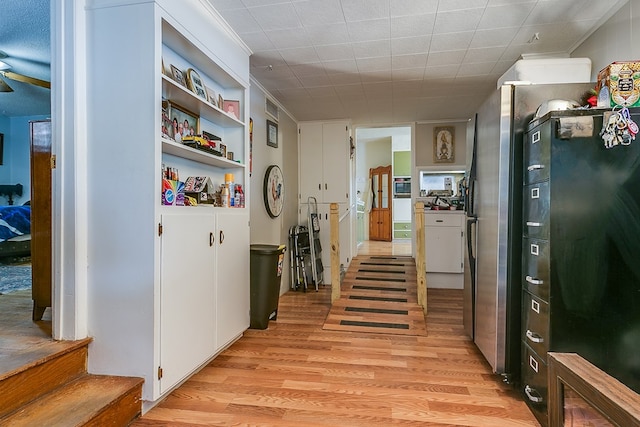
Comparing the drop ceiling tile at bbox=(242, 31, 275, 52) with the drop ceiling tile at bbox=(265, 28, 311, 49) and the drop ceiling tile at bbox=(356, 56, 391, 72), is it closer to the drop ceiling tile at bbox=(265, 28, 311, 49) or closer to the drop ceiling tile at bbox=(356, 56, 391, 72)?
the drop ceiling tile at bbox=(265, 28, 311, 49)

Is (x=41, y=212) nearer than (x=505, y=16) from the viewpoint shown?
Yes

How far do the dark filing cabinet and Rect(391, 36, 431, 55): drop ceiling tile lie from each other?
142 cm

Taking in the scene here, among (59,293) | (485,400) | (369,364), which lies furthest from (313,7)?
(485,400)

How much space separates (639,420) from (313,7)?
2483 millimetres

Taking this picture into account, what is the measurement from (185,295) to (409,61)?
269cm

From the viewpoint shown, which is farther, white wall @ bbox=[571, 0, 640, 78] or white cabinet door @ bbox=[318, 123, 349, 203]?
white cabinet door @ bbox=[318, 123, 349, 203]

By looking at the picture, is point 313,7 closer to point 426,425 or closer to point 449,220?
point 426,425

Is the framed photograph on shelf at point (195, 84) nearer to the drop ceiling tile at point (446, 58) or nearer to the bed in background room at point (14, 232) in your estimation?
the drop ceiling tile at point (446, 58)

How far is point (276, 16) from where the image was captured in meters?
2.34

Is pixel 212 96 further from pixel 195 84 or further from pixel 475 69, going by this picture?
pixel 475 69

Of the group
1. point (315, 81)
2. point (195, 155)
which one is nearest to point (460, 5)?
point (315, 81)

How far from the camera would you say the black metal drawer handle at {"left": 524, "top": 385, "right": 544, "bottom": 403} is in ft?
5.49

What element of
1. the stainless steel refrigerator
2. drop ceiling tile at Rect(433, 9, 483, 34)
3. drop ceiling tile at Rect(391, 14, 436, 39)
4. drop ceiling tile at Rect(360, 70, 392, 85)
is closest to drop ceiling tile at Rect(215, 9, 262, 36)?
drop ceiling tile at Rect(391, 14, 436, 39)

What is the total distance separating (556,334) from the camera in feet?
5.28
